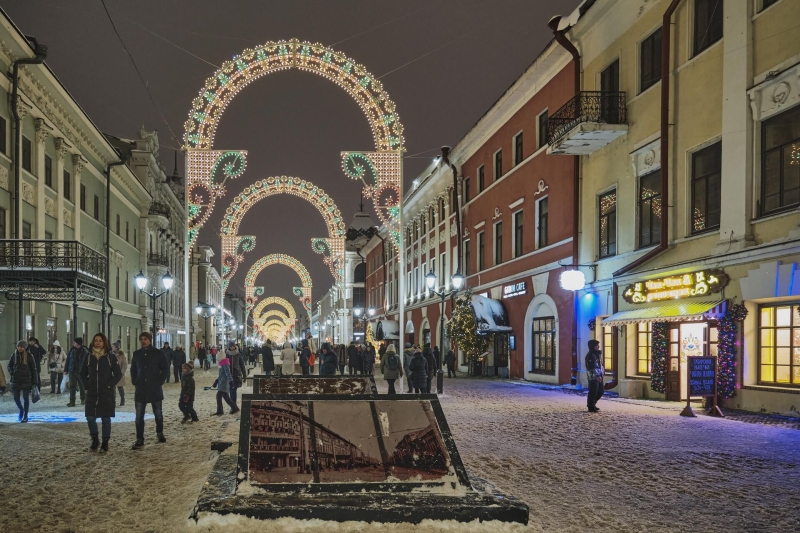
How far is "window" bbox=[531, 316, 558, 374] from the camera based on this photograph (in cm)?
2616

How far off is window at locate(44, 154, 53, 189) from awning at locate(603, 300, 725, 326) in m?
21.0

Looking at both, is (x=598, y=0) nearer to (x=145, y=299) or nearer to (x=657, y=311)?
(x=657, y=311)

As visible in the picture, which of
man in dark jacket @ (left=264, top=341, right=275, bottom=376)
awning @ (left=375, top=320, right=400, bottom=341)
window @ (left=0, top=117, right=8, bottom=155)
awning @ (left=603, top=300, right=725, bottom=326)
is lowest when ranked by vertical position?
awning @ (left=375, top=320, right=400, bottom=341)

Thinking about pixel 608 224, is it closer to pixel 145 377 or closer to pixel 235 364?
pixel 235 364

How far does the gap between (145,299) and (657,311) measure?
3900cm

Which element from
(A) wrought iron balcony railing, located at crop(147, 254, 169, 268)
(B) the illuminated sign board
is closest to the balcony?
(B) the illuminated sign board

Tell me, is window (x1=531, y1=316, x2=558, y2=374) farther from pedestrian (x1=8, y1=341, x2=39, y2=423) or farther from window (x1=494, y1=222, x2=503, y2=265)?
pedestrian (x1=8, y1=341, x2=39, y2=423)

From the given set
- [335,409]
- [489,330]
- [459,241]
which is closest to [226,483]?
[335,409]

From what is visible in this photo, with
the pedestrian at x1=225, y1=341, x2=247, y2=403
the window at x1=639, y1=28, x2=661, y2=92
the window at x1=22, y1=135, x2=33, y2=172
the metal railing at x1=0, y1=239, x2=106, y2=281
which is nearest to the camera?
the pedestrian at x1=225, y1=341, x2=247, y2=403

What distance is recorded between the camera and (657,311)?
1812 centimetres

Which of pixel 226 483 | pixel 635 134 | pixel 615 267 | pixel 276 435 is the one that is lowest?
pixel 226 483

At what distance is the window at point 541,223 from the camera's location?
2703cm

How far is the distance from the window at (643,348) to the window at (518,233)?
9.80 meters

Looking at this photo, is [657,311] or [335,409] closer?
[335,409]
